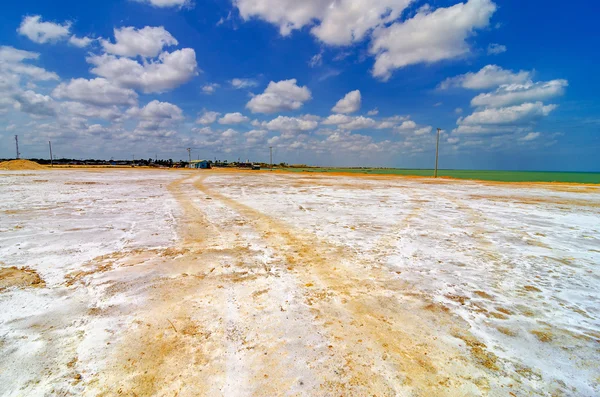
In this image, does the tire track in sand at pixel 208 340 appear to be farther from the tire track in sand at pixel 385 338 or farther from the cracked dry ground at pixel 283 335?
the tire track in sand at pixel 385 338

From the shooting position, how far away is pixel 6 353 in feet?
8.84

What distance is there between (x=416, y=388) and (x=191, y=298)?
2956mm

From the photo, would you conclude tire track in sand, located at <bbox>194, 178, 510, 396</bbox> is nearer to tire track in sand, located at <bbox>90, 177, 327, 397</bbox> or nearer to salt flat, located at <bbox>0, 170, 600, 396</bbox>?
salt flat, located at <bbox>0, 170, 600, 396</bbox>

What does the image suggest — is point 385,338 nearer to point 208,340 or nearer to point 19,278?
point 208,340

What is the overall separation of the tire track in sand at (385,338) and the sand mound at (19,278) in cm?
400

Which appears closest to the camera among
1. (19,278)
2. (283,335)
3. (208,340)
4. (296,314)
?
(208,340)

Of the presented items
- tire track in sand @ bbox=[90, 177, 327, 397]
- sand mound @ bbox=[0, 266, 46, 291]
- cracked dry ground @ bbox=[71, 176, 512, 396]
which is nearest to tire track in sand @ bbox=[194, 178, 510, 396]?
cracked dry ground @ bbox=[71, 176, 512, 396]

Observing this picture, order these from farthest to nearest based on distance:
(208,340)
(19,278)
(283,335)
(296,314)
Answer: (19,278)
(296,314)
(283,335)
(208,340)

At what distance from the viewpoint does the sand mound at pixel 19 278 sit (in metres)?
4.12

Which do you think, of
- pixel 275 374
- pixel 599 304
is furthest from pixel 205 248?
pixel 599 304

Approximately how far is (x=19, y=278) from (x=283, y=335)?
4.49 m

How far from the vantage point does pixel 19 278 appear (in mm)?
4332

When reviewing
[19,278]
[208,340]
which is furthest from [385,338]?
[19,278]

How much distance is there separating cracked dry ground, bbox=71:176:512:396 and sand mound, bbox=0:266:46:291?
488mm
